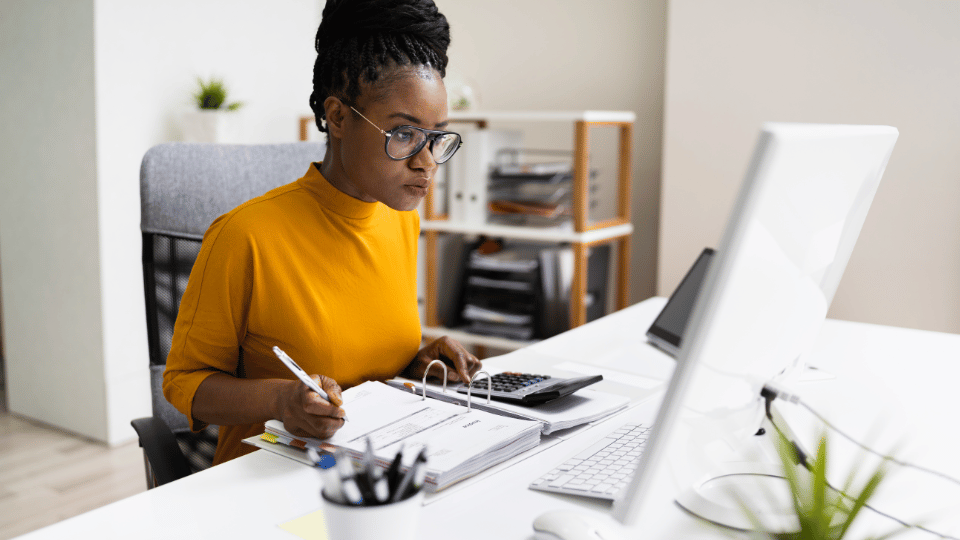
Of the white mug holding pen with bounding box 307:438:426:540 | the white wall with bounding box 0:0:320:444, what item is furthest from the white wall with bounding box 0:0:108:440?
the white mug holding pen with bounding box 307:438:426:540

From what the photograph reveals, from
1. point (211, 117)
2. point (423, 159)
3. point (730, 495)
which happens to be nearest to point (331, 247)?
point (423, 159)

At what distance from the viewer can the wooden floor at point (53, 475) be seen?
6.97 feet

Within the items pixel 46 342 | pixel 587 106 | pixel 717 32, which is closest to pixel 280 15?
pixel 587 106

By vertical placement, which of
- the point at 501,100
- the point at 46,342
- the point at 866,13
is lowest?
the point at 46,342

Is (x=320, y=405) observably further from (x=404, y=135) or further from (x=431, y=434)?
(x=404, y=135)

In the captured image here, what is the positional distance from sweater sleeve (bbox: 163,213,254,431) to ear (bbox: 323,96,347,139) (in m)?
0.21

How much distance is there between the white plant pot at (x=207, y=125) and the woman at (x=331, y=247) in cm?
162

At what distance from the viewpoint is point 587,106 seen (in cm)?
284

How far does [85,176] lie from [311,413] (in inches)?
83.2

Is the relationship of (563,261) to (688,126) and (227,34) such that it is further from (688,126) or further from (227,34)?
(227,34)

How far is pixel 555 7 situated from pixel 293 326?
85.1 inches

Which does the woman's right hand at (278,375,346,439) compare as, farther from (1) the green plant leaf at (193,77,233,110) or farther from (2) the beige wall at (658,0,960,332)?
(1) the green plant leaf at (193,77,233,110)

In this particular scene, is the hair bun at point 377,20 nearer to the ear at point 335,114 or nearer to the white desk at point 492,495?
the ear at point 335,114

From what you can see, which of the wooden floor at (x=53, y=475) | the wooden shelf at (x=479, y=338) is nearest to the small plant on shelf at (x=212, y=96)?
the wooden shelf at (x=479, y=338)
